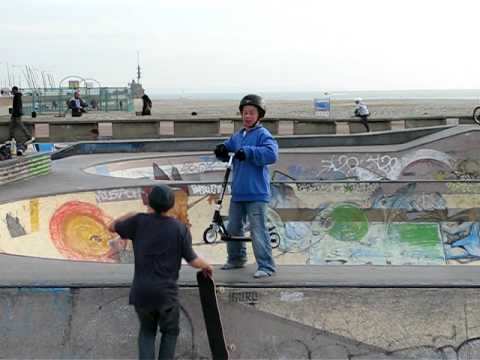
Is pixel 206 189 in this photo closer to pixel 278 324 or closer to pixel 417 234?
pixel 417 234

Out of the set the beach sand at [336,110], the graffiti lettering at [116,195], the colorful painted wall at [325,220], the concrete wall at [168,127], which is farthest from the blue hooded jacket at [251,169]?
the beach sand at [336,110]

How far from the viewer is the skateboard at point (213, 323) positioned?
→ 4891 millimetres

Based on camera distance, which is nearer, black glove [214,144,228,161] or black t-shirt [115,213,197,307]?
black t-shirt [115,213,197,307]

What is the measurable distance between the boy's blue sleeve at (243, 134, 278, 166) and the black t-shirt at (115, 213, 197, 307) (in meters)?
1.08

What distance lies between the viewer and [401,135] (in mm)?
18703

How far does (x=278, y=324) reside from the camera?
5.15 m

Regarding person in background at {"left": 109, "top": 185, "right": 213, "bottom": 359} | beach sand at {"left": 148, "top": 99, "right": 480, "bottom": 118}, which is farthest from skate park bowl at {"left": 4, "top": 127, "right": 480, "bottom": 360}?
beach sand at {"left": 148, "top": 99, "right": 480, "bottom": 118}

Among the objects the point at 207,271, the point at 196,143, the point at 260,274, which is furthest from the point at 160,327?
the point at 196,143

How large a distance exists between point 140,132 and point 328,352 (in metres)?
20.8

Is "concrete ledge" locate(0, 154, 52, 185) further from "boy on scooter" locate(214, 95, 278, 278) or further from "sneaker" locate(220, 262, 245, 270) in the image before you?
"boy on scooter" locate(214, 95, 278, 278)

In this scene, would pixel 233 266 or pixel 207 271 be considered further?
pixel 233 266

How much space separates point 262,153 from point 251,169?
0.24 meters

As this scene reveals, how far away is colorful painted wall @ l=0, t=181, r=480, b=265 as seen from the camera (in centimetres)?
990

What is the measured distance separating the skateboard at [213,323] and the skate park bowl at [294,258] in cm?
17
